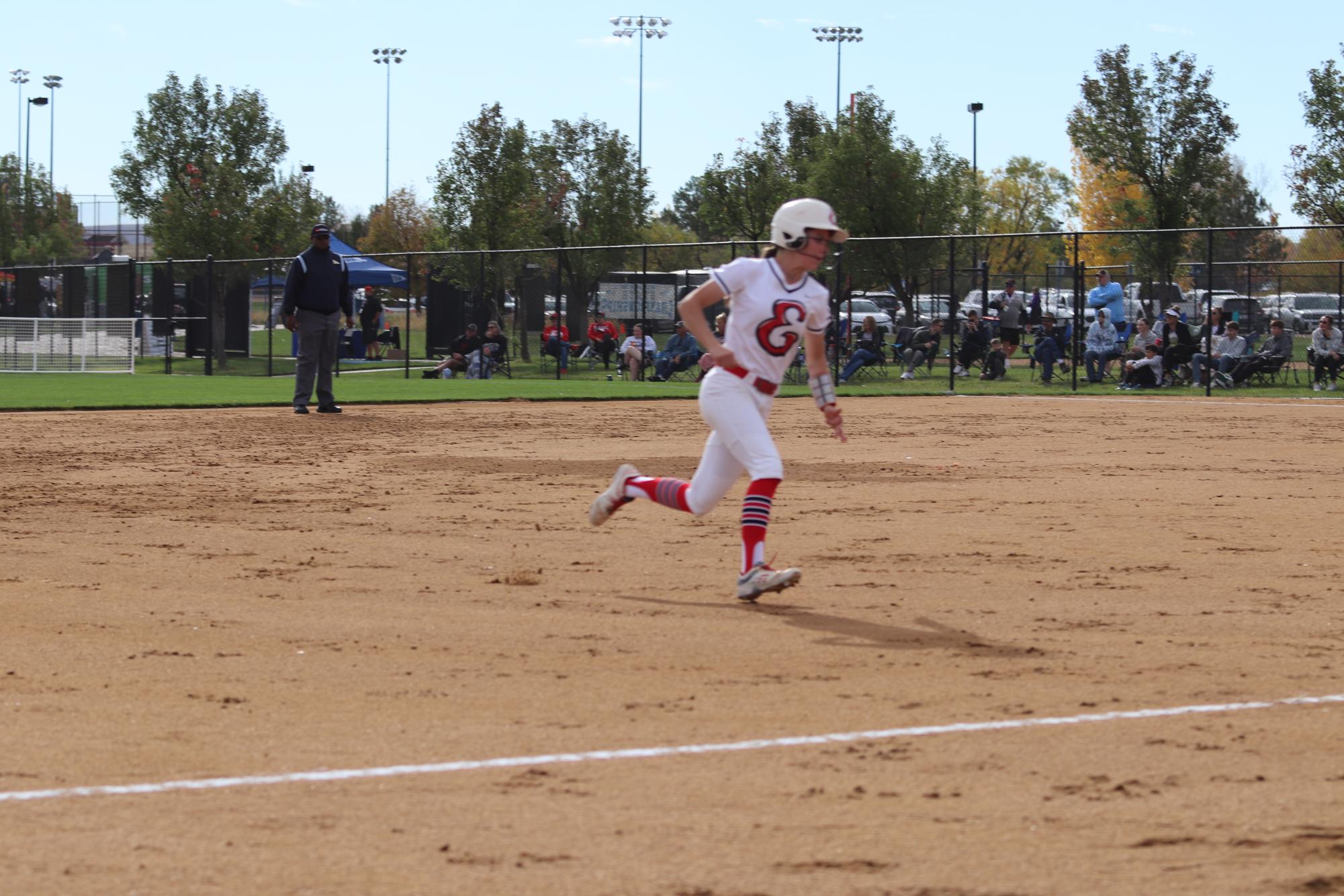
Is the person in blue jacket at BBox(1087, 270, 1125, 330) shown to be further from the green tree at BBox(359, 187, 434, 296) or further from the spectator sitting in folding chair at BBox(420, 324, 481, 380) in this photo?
the green tree at BBox(359, 187, 434, 296)

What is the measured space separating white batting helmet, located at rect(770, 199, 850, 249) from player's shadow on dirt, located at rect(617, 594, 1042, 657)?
5.80 feet

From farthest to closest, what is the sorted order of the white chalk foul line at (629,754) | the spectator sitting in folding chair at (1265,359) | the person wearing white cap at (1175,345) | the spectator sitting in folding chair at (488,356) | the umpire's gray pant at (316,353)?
the spectator sitting in folding chair at (488,356)
the person wearing white cap at (1175,345)
the spectator sitting in folding chair at (1265,359)
the umpire's gray pant at (316,353)
the white chalk foul line at (629,754)

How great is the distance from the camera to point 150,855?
4199 mm

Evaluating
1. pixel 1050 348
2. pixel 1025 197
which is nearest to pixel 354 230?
pixel 1025 197

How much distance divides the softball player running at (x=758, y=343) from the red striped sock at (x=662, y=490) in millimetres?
Result: 195

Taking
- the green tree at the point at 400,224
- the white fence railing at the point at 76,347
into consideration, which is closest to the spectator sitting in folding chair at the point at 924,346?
the white fence railing at the point at 76,347

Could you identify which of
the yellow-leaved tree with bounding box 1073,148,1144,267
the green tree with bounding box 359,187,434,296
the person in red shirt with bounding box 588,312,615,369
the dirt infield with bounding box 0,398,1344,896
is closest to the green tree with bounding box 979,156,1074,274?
the yellow-leaved tree with bounding box 1073,148,1144,267

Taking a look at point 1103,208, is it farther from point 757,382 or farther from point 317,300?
point 757,382

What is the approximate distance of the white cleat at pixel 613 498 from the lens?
8.92 m

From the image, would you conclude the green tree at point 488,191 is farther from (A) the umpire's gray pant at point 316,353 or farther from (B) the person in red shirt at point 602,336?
(A) the umpire's gray pant at point 316,353

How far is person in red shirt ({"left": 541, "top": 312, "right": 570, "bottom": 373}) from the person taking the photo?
34562mm

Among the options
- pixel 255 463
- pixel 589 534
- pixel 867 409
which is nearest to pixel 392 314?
pixel 867 409

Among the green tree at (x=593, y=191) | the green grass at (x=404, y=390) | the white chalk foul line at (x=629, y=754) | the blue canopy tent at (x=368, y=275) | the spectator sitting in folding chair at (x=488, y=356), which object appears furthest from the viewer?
the green tree at (x=593, y=191)

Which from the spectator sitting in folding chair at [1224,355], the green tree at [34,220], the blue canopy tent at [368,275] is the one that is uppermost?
the green tree at [34,220]
